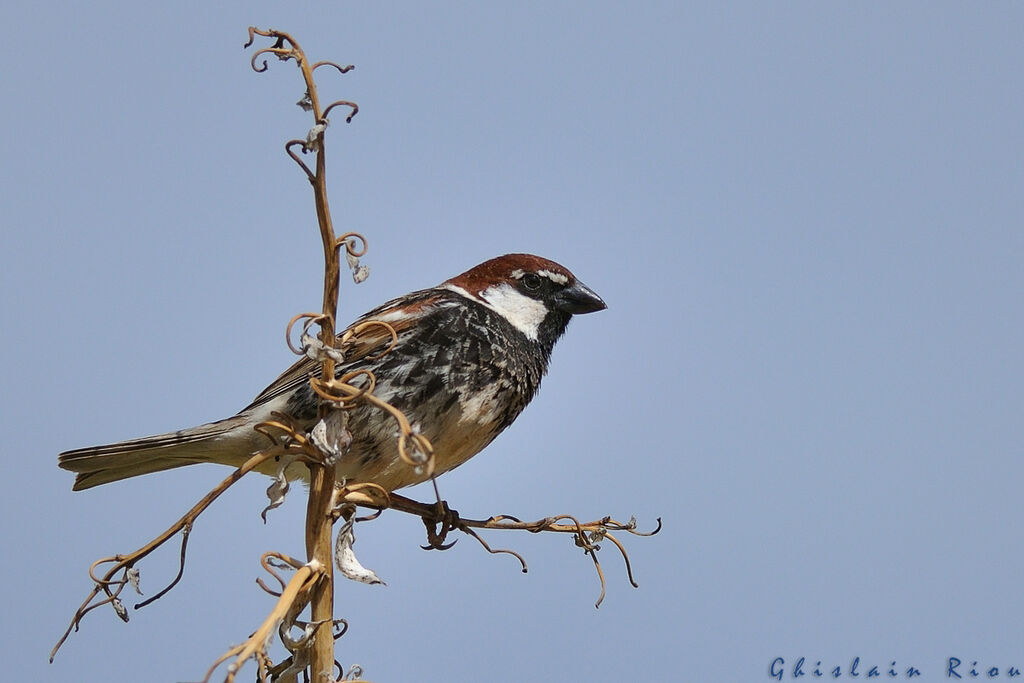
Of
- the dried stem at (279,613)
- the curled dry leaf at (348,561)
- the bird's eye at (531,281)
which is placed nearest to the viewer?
the dried stem at (279,613)

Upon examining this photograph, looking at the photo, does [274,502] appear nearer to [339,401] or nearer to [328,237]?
[339,401]

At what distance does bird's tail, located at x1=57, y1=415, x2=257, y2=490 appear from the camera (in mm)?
3225

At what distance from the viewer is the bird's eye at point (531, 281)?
399cm

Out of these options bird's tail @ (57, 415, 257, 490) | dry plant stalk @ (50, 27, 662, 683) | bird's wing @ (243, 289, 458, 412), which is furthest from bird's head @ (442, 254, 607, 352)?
dry plant stalk @ (50, 27, 662, 683)

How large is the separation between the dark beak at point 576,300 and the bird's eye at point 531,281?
78mm

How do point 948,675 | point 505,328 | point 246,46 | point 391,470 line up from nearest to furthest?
point 246,46 → point 948,675 → point 391,470 → point 505,328

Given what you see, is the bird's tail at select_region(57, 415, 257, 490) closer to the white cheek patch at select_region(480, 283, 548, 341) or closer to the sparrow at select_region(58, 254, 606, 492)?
the sparrow at select_region(58, 254, 606, 492)

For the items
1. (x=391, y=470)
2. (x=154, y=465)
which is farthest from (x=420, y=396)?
(x=154, y=465)

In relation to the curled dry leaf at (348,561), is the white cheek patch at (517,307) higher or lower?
higher

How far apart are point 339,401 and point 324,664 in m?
0.33

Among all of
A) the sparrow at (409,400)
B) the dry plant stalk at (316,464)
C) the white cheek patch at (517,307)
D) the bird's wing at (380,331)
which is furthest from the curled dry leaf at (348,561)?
the white cheek patch at (517,307)

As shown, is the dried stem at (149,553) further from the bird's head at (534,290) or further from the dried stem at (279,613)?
the bird's head at (534,290)

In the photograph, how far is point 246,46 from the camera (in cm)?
164

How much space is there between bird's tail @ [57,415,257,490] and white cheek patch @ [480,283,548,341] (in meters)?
0.94
